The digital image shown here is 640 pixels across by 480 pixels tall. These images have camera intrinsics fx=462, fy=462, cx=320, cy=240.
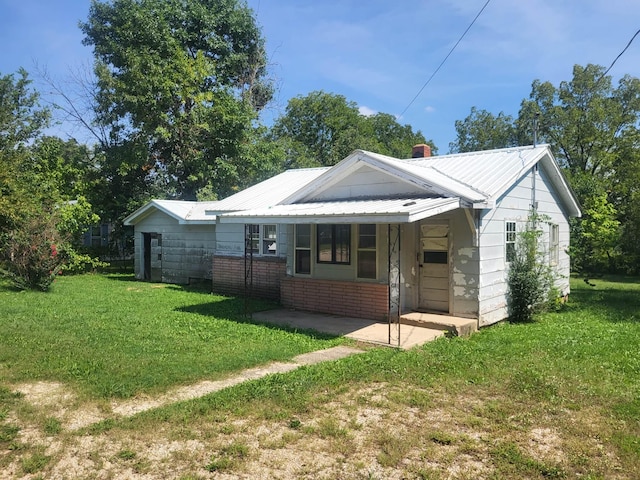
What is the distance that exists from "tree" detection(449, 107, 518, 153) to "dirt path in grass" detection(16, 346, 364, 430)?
3555 centimetres

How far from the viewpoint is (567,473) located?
3852 mm

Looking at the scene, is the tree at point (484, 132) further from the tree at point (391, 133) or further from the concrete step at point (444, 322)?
the concrete step at point (444, 322)

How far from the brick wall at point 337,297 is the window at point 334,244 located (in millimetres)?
585

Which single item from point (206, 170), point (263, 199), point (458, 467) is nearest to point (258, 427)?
point (458, 467)

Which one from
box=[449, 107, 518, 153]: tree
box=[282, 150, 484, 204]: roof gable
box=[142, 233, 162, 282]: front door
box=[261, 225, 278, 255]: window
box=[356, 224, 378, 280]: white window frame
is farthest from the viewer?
box=[449, 107, 518, 153]: tree

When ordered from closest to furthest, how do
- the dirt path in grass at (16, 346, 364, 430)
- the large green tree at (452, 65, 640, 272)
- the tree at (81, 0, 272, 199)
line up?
the dirt path in grass at (16, 346, 364, 430) → the tree at (81, 0, 272, 199) → the large green tree at (452, 65, 640, 272)

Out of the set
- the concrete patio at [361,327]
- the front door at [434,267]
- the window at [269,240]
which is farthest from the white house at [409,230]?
the window at [269,240]

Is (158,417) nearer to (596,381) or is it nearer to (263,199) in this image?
(596,381)

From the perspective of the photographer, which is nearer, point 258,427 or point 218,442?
point 218,442

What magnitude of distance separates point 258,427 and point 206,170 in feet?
66.5

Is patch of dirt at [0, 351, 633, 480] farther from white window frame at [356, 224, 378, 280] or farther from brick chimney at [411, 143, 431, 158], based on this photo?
brick chimney at [411, 143, 431, 158]

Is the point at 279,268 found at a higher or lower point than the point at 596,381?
higher

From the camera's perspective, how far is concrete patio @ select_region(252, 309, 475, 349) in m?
8.58

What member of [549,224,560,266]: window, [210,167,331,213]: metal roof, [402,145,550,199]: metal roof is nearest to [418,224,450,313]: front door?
[402,145,550,199]: metal roof
